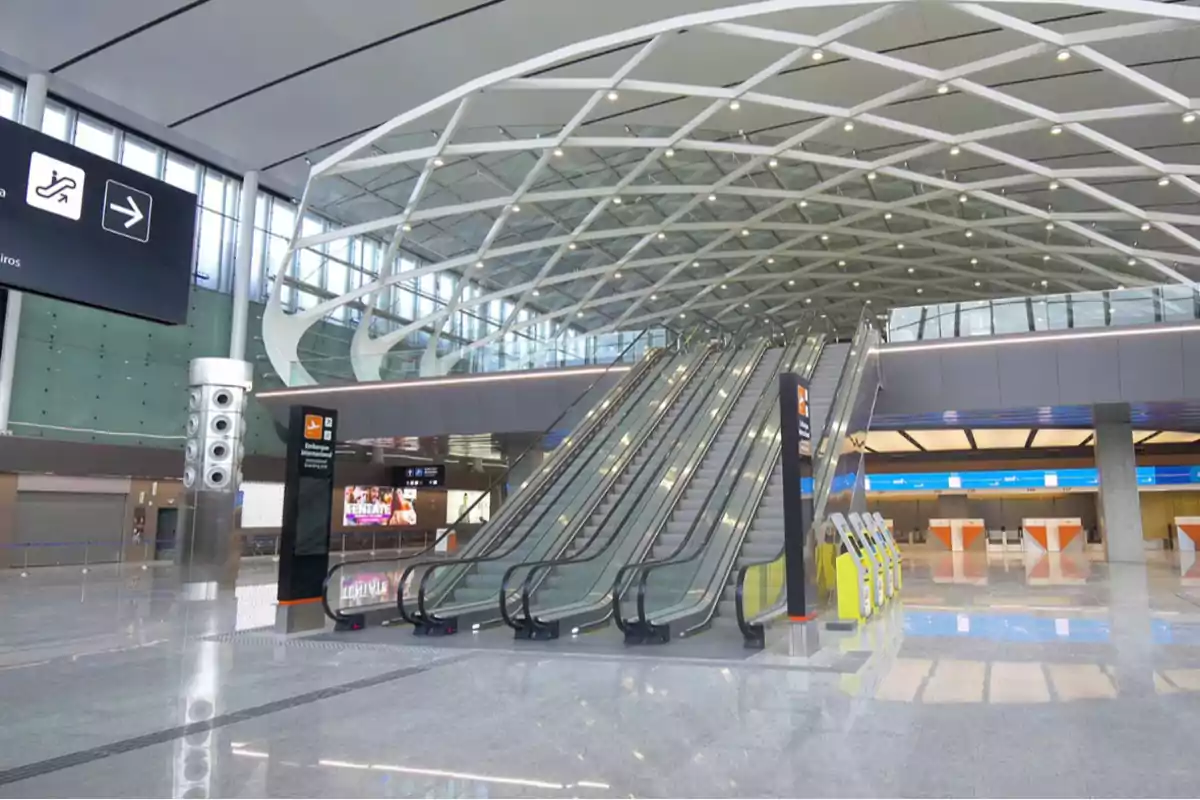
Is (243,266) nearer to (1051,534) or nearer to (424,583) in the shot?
(424,583)

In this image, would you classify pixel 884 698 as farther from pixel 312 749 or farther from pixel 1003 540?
pixel 1003 540

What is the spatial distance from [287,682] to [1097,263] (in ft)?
117

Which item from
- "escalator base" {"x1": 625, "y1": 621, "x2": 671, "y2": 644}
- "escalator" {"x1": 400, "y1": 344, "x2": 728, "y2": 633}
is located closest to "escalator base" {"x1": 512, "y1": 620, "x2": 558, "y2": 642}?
"escalator" {"x1": 400, "y1": 344, "x2": 728, "y2": 633}

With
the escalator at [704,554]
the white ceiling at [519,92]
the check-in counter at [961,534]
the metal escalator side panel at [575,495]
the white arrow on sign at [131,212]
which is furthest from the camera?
the check-in counter at [961,534]

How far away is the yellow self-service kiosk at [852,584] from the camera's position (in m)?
10.1

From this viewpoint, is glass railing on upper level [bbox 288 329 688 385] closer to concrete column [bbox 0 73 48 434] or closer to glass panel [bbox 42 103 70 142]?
concrete column [bbox 0 73 48 434]

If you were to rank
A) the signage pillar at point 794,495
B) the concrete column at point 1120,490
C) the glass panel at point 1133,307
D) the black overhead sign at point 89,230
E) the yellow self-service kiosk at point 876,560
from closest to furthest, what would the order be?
the black overhead sign at point 89,230, the signage pillar at point 794,495, the yellow self-service kiosk at point 876,560, the glass panel at point 1133,307, the concrete column at point 1120,490

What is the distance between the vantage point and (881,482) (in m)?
31.8

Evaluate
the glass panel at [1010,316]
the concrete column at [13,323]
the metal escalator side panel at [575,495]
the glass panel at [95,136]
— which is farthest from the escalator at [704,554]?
the glass panel at [95,136]

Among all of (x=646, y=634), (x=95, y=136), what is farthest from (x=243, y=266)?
(x=646, y=634)

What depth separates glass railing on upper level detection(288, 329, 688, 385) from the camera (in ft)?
68.7

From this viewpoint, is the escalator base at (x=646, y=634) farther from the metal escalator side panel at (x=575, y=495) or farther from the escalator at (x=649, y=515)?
the metal escalator side panel at (x=575, y=495)

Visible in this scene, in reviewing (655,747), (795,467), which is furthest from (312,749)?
(795,467)

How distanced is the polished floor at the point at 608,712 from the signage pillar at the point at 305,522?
0.60 metres
